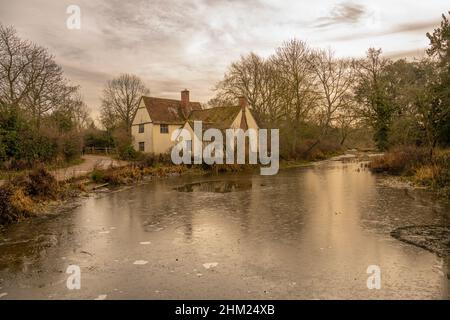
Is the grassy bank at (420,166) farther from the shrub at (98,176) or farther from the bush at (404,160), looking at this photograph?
the shrub at (98,176)

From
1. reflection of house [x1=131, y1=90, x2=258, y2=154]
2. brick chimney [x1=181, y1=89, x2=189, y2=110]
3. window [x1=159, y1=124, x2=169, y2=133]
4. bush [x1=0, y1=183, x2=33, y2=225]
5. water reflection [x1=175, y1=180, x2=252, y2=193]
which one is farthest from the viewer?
brick chimney [x1=181, y1=89, x2=189, y2=110]

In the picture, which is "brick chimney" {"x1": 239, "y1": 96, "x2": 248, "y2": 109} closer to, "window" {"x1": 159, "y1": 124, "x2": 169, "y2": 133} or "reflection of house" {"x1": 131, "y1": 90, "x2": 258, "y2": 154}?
"reflection of house" {"x1": 131, "y1": 90, "x2": 258, "y2": 154}

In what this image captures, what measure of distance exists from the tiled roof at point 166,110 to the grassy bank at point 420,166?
805 inches

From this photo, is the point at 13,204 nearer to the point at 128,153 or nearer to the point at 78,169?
the point at 78,169

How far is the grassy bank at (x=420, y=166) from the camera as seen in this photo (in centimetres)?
1593

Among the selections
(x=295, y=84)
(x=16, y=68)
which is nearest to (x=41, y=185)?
(x=16, y=68)

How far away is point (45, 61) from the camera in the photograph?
29.5 m

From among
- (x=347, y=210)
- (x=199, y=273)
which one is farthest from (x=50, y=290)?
(x=347, y=210)

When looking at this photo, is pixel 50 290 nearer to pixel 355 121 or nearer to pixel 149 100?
pixel 149 100

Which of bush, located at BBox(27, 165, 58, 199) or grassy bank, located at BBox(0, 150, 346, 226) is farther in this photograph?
bush, located at BBox(27, 165, 58, 199)

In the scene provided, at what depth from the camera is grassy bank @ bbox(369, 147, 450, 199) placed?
15931 millimetres

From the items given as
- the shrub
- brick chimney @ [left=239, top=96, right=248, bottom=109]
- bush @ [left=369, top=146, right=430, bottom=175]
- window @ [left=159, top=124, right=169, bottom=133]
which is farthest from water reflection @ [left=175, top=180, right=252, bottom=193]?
window @ [left=159, top=124, right=169, bottom=133]

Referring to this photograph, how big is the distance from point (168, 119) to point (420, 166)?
81.8 ft

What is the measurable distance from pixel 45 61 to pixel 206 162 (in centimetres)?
1590
